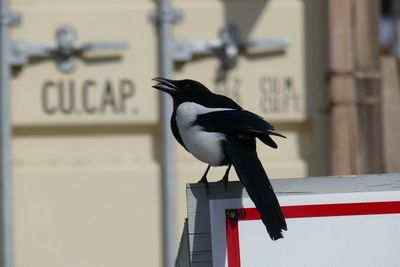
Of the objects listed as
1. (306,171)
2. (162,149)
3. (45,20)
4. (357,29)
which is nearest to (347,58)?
(357,29)

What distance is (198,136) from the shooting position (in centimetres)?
266

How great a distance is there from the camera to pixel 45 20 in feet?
14.6

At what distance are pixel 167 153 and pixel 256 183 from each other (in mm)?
2064

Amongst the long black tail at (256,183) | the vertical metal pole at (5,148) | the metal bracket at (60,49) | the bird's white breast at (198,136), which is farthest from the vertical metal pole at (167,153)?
the long black tail at (256,183)

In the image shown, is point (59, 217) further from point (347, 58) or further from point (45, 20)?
point (347, 58)

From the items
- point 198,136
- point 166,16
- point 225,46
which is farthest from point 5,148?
point 198,136

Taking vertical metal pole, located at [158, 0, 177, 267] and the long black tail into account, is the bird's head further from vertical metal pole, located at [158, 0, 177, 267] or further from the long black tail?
vertical metal pole, located at [158, 0, 177, 267]

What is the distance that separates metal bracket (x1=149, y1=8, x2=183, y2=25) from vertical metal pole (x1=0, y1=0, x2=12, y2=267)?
55cm

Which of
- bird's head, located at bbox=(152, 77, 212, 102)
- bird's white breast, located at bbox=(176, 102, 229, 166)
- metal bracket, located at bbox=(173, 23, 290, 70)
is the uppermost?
metal bracket, located at bbox=(173, 23, 290, 70)

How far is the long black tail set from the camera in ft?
6.97

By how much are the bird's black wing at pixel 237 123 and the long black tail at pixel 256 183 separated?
0.03m

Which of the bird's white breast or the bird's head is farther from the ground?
the bird's head

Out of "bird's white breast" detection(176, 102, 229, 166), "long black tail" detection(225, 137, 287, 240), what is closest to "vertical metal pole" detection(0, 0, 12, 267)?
"bird's white breast" detection(176, 102, 229, 166)

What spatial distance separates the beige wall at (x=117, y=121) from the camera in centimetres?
441
